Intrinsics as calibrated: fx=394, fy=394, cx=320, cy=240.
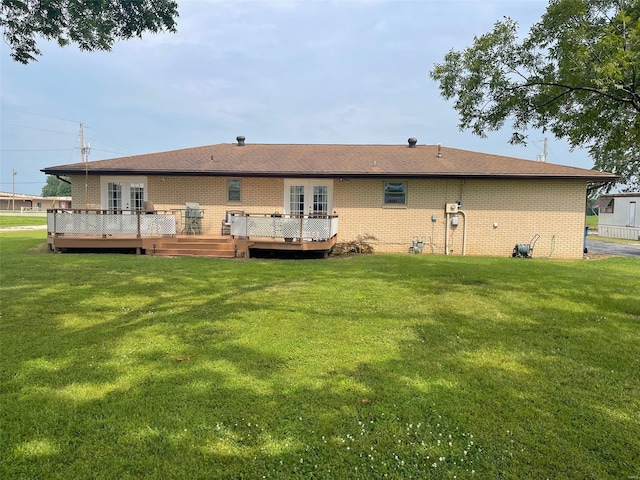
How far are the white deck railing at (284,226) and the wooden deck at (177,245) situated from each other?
19 cm

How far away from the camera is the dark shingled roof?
14.6 m

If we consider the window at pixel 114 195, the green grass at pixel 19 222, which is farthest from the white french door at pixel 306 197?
the green grass at pixel 19 222

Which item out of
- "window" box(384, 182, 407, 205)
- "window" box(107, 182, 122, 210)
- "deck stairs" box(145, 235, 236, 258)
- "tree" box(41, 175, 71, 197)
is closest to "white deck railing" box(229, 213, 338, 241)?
"deck stairs" box(145, 235, 236, 258)

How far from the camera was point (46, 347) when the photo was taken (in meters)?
4.45

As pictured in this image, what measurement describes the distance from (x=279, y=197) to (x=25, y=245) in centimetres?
967

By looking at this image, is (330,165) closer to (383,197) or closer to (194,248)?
(383,197)

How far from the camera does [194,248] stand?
12.9 metres

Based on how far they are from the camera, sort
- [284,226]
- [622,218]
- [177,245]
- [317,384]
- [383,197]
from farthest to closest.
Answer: [622,218] → [383,197] → [177,245] → [284,226] → [317,384]

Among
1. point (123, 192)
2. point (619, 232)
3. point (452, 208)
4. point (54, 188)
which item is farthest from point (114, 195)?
point (54, 188)

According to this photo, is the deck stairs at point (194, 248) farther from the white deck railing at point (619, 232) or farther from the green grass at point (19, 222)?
the white deck railing at point (619, 232)

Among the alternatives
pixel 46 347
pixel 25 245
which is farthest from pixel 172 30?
pixel 25 245

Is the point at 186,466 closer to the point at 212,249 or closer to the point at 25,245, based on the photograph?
the point at 212,249

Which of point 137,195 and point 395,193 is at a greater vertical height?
point 395,193

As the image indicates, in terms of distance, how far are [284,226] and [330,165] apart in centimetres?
424
